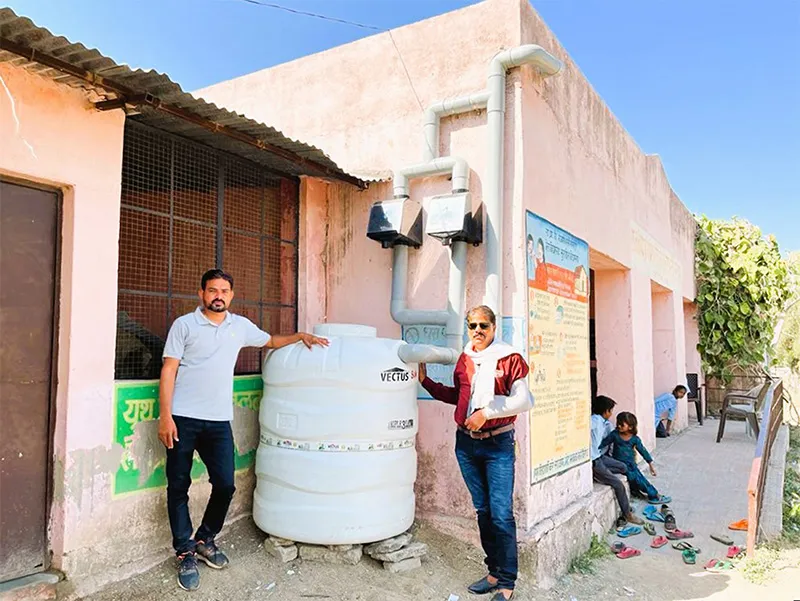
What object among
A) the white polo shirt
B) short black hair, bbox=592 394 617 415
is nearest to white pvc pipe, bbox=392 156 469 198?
the white polo shirt

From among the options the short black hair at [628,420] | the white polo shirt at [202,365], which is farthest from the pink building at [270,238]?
the short black hair at [628,420]

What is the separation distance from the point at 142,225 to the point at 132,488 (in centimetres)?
168

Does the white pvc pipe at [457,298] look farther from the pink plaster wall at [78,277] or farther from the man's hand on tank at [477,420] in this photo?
the pink plaster wall at [78,277]

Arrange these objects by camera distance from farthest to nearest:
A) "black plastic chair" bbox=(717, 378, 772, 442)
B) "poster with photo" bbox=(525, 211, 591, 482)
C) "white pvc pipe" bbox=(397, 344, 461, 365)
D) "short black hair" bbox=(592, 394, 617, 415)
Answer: "black plastic chair" bbox=(717, 378, 772, 442) → "short black hair" bbox=(592, 394, 617, 415) → "poster with photo" bbox=(525, 211, 591, 482) → "white pvc pipe" bbox=(397, 344, 461, 365)

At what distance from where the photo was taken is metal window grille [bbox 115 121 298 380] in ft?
13.2

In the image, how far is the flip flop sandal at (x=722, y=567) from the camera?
16.0 ft

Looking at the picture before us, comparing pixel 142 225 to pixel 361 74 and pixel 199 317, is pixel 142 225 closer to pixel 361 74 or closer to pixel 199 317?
pixel 199 317

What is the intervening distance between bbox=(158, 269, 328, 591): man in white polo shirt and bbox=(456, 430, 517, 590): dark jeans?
1.51m

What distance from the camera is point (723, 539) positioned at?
549 cm

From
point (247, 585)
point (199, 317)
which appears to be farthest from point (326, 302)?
point (247, 585)

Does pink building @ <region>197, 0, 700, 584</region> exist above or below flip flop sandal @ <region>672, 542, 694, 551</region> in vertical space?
above

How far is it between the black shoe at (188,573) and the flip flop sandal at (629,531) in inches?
155

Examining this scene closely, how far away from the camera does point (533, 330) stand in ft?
15.7

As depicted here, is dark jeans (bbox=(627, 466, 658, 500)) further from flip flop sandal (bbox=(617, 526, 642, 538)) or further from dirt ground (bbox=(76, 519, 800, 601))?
dirt ground (bbox=(76, 519, 800, 601))
